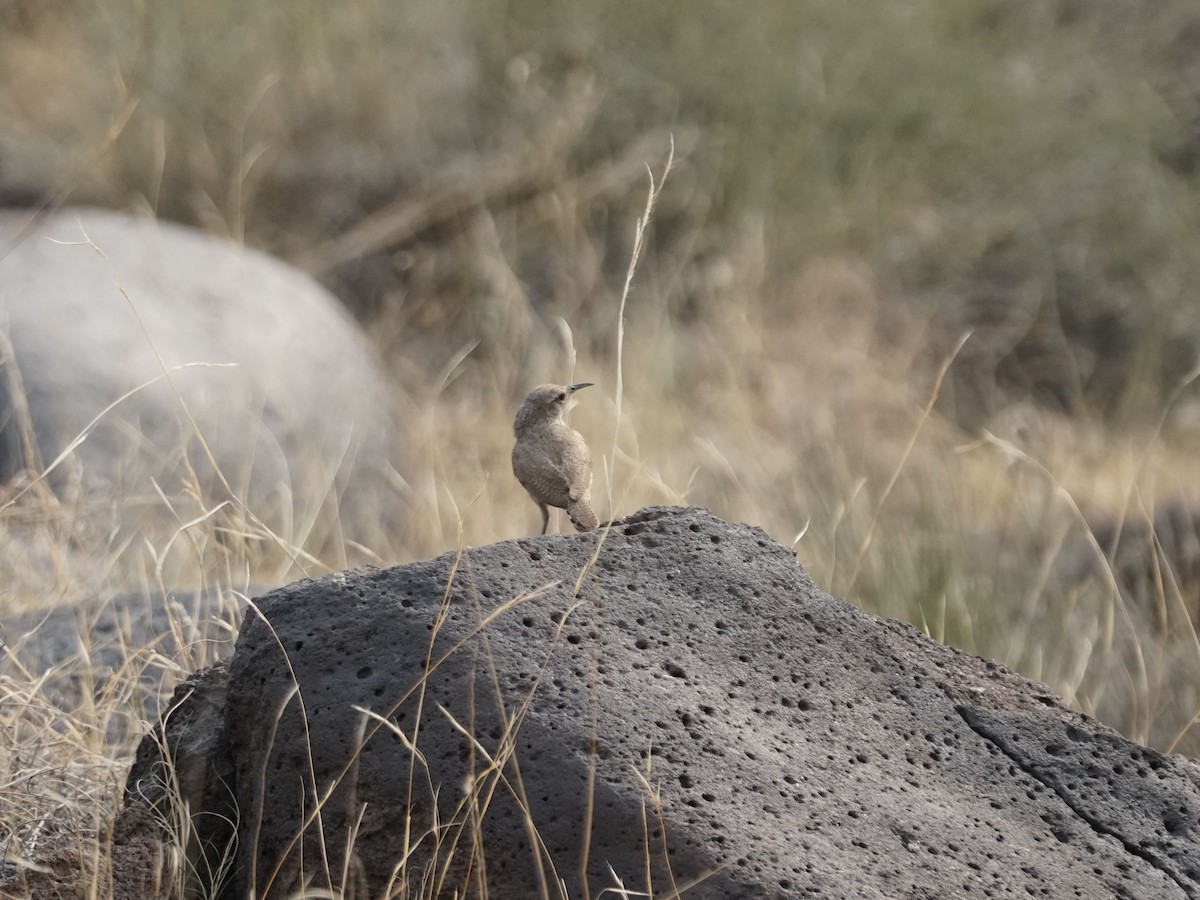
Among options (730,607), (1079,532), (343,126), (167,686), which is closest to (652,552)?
(730,607)

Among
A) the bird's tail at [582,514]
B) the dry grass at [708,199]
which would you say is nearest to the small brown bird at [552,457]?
the bird's tail at [582,514]

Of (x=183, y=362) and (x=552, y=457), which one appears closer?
(x=552, y=457)

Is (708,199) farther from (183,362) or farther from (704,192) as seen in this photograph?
(183,362)

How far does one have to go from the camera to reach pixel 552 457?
2.27m

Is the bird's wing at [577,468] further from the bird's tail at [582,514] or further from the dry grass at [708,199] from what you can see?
the dry grass at [708,199]

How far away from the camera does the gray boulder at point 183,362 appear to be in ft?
16.7

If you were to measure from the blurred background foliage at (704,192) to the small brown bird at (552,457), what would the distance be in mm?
4318

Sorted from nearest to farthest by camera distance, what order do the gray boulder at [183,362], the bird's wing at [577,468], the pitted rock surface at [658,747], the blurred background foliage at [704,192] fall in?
the pitted rock surface at [658,747] < the bird's wing at [577,468] < the gray boulder at [183,362] < the blurred background foliage at [704,192]

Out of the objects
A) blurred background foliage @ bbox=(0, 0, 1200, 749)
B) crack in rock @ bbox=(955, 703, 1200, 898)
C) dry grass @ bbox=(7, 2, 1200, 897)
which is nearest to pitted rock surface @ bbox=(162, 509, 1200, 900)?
crack in rock @ bbox=(955, 703, 1200, 898)

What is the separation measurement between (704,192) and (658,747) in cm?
605

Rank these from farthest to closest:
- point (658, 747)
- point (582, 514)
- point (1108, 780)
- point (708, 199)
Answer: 1. point (708, 199)
2. point (582, 514)
3. point (1108, 780)
4. point (658, 747)

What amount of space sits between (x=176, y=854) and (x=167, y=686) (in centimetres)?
100

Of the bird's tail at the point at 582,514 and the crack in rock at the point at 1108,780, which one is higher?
the bird's tail at the point at 582,514

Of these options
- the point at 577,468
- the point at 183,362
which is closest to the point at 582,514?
the point at 577,468
